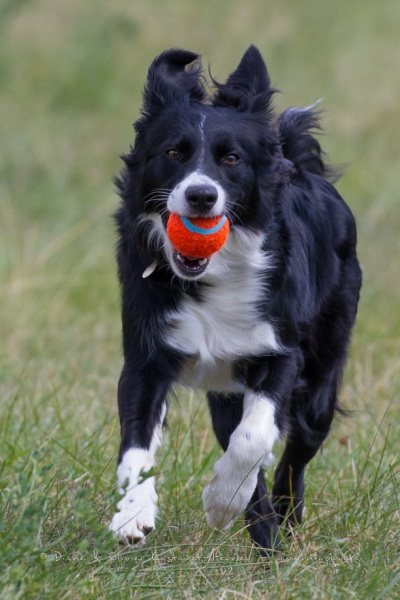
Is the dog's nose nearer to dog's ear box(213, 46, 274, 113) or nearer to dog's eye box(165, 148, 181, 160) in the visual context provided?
dog's eye box(165, 148, 181, 160)

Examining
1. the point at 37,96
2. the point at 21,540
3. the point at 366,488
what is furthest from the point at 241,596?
the point at 37,96

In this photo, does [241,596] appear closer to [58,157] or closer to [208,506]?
[208,506]

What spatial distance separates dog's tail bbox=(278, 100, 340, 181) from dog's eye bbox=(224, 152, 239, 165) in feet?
2.08

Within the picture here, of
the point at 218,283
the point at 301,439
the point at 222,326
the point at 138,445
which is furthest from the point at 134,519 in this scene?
the point at 301,439

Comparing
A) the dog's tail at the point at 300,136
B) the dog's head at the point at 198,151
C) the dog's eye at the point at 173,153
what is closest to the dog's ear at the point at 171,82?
the dog's head at the point at 198,151

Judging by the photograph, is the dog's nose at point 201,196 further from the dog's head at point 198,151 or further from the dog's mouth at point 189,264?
the dog's mouth at point 189,264

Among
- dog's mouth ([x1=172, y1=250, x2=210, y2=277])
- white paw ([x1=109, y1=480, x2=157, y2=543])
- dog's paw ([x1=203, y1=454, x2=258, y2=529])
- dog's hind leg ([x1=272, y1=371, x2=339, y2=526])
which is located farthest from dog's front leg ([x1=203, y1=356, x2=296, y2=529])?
dog's hind leg ([x1=272, y1=371, x2=339, y2=526])

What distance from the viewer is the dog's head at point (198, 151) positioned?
3828mm

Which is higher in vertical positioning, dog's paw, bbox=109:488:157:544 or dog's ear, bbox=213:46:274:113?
dog's ear, bbox=213:46:274:113

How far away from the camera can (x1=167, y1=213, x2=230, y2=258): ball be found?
12.3ft

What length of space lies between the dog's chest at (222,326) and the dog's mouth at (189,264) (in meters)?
0.21

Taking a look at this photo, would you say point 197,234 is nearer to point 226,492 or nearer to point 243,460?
point 243,460

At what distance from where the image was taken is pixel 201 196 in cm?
366

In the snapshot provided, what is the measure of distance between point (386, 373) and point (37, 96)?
9.32 meters
